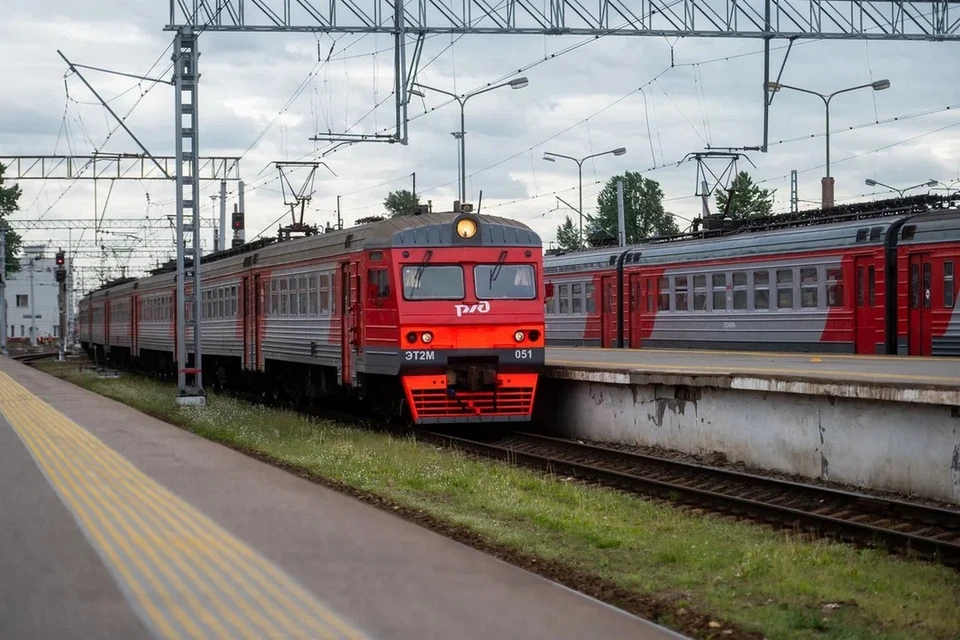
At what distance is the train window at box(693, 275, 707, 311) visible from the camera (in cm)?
2981

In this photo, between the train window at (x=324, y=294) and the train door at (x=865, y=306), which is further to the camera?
the train door at (x=865, y=306)

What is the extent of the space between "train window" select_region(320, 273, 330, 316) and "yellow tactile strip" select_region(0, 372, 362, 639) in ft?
24.4

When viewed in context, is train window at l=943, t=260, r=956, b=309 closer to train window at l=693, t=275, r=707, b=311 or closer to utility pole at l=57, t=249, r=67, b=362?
train window at l=693, t=275, r=707, b=311

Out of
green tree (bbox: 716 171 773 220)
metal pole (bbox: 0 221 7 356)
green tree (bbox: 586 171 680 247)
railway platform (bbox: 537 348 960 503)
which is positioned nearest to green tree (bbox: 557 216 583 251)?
green tree (bbox: 586 171 680 247)

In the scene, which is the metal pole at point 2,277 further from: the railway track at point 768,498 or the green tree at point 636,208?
the railway track at point 768,498

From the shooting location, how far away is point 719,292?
29.2 m

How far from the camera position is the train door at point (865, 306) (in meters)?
24.4

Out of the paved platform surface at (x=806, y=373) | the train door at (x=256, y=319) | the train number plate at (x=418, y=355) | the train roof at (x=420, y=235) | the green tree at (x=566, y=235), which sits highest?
the green tree at (x=566, y=235)

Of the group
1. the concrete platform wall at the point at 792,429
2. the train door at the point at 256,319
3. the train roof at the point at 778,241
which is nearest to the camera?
the concrete platform wall at the point at 792,429

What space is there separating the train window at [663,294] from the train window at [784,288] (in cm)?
474

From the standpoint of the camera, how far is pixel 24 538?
419 inches

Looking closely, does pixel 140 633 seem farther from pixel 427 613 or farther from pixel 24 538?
pixel 24 538

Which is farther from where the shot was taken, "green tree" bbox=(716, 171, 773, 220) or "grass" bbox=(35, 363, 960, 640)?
"green tree" bbox=(716, 171, 773, 220)

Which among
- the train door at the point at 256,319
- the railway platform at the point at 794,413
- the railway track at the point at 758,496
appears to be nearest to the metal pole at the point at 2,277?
the train door at the point at 256,319
